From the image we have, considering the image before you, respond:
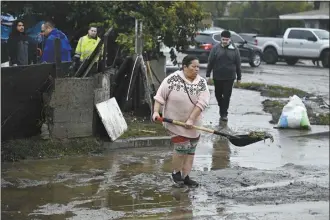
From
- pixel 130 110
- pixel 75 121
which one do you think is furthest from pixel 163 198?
pixel 130 110

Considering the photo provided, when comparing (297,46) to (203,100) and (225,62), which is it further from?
(203,100)

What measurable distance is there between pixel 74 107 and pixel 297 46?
25.4m

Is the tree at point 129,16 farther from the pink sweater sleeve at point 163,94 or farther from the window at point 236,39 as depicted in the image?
→ the window at point 236,39

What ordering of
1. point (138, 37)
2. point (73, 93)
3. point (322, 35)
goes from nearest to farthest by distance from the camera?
point (73, 93)
point (138, 37)
point (322, 35)

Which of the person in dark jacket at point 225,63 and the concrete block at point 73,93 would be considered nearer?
the concrete block at point 73,93

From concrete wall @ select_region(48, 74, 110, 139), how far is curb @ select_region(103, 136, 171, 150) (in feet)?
1.16

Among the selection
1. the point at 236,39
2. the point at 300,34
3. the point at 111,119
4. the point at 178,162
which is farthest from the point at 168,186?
the point at 300,34

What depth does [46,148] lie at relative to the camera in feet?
30.2

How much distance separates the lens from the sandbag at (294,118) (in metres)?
12.3

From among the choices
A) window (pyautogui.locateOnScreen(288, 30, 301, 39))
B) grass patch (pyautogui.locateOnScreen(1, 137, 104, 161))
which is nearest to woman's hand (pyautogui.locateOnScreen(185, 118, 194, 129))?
grass patch (pyautogui.locateOnScreen(1, 137, 104, 161))

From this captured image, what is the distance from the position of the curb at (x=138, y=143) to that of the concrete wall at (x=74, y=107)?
0.35 metres

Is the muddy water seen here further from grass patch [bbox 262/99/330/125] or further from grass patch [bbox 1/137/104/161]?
grass patch [bbox 262/99/330/125]

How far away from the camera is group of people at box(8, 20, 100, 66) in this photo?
1137 centimetres

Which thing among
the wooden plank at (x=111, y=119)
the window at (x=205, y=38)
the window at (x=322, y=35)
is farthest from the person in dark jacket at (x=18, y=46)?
the window at (x=322, y=35)
